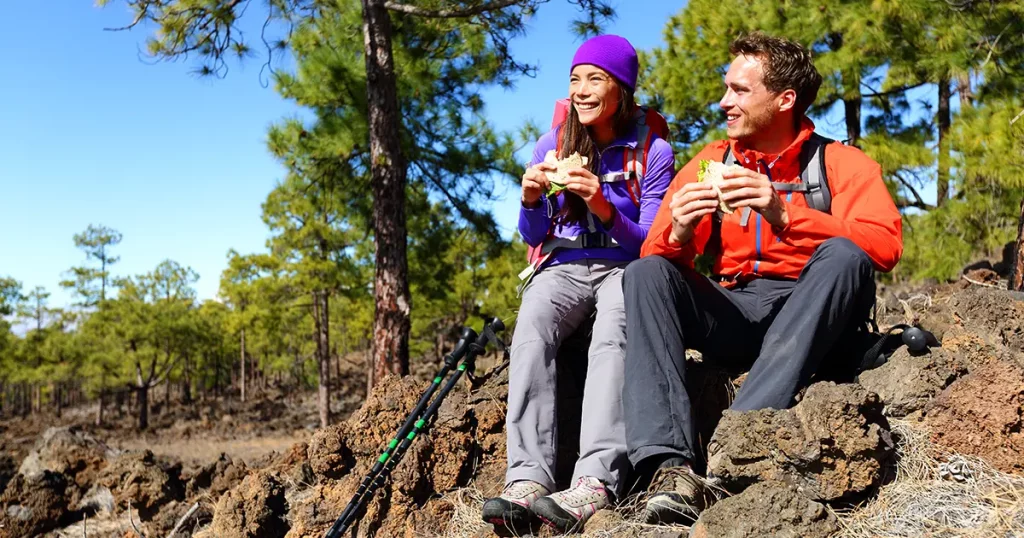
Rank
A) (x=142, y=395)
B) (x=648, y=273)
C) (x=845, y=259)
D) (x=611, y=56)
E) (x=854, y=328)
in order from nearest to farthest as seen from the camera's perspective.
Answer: (x=845, y=259)
(x=648, y=273)
(x=854, y=328)
(x=611, y=56)
(x=142, y=395)

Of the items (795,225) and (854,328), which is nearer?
(795,225)

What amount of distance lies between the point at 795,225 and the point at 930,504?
3.03ft

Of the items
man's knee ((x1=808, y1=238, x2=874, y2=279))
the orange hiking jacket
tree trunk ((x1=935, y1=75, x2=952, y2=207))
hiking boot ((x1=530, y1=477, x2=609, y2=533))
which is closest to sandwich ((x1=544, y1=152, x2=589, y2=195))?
the orange hiking jacket

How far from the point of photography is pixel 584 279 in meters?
3.12

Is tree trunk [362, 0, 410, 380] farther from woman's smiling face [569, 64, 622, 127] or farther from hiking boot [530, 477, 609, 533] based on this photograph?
hiking boot [530, 477, 609, 533]

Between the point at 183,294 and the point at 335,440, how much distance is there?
36.2 metres

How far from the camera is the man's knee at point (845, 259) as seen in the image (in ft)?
7.89

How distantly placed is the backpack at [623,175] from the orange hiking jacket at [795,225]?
10.5 inches

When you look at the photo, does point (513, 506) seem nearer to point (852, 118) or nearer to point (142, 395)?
point (852, 118)

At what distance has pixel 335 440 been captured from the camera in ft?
11.7

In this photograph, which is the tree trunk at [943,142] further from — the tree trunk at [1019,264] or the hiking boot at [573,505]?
the hiking boot at [573,505]

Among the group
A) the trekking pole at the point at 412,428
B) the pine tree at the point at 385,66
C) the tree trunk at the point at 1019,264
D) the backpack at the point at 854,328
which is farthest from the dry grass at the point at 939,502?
the pine tree at the point at 385,66

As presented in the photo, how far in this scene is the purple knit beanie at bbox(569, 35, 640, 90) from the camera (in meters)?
3.09

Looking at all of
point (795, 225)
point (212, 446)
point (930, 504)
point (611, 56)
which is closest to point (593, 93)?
point (611, 56)
